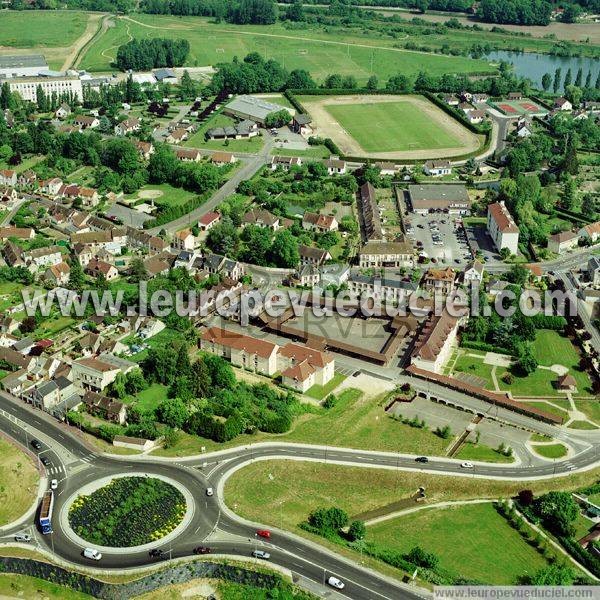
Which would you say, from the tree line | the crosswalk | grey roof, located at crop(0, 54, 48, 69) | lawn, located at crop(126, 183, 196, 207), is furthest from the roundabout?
the tree line

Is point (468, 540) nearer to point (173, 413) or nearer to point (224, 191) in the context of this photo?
point (173, 413)

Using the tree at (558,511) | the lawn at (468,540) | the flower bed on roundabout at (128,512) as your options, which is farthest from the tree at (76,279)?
the tree at (558,511)

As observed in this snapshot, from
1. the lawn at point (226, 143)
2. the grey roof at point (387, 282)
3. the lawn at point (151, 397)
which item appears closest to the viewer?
the lawn at point (151, 397)

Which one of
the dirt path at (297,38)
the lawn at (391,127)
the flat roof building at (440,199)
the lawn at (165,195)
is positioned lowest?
the lawn at (165,195)

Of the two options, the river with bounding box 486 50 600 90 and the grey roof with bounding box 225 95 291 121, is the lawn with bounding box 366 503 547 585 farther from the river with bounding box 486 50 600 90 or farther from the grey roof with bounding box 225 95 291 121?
the river with bounding box 486 50 600 90

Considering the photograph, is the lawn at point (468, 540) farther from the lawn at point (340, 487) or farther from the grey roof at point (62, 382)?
the grey roof at point (62, 382)

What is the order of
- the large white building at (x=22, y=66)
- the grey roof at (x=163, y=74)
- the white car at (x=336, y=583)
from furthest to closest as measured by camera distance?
1. the grey roof at (x=163, y=74)
2. the large white building at (x=22, y=66)
3. the white car at (x=336, y=583)

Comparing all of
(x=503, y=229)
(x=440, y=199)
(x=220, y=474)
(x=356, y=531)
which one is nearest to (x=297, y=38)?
(x=440, y=199)
